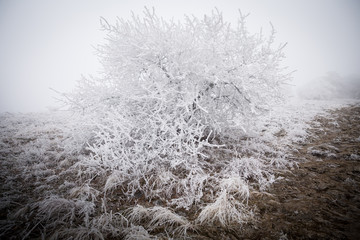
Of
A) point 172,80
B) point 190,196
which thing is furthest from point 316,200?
point 172,80

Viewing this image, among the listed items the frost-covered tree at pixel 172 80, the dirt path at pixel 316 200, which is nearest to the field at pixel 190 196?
the dirt path at pixel 316 200

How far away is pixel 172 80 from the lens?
4.93 m

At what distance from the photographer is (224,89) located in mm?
5352

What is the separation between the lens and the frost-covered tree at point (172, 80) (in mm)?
4293

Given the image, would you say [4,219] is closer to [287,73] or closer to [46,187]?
[46,187]

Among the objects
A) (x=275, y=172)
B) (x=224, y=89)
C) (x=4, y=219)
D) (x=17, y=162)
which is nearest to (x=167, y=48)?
(x=224, y=89)

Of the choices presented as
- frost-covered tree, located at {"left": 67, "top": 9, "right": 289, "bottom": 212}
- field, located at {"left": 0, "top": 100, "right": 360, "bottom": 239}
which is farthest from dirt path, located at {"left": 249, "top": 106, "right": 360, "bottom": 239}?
frost-covered tree, located at {"left": 67, "top": 9, "right": 289, "bottom": 212}

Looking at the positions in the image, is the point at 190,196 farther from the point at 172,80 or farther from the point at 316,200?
the point at 172,80

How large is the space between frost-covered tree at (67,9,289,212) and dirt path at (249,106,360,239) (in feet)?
5.54

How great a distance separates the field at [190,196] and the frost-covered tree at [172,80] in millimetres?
436

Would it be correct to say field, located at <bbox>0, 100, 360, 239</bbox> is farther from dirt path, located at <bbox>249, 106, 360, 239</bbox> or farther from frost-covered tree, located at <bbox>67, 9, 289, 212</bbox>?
frost-covered tree, located at <bbox>67, 9, 289, 212</bbox>

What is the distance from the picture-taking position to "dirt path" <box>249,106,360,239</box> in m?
2.40

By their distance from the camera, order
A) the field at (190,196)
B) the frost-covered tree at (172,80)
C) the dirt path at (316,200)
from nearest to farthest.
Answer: the dirt path at (316,200)
the field at (190,196)
the frost-covered tree at (172,80)

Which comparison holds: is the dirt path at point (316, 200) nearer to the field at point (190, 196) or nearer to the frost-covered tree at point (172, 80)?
the field at point (190, 196)
